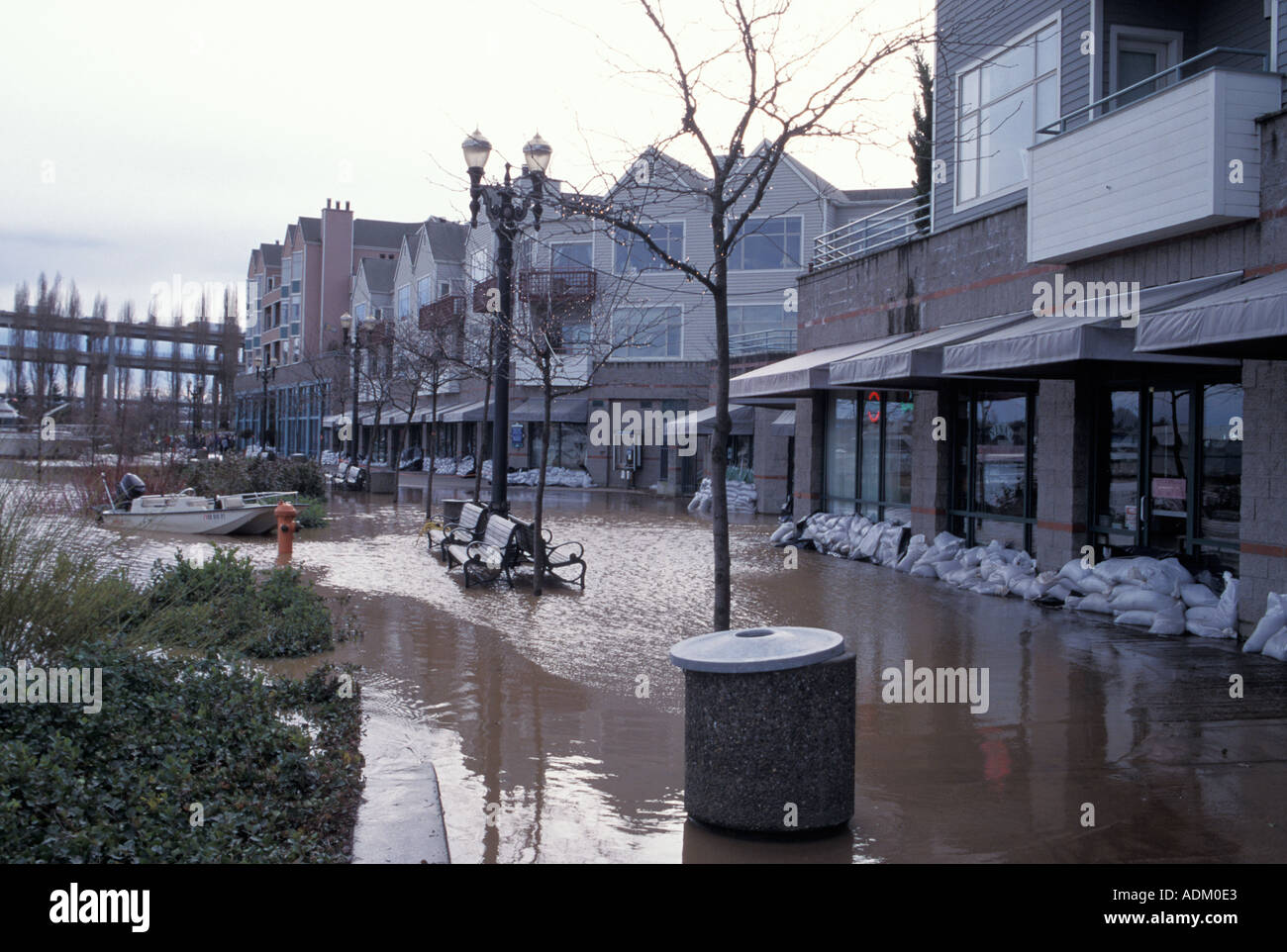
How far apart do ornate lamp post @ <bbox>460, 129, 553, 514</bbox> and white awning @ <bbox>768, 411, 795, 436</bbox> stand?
1205 cm

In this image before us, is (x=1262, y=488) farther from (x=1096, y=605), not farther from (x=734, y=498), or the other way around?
(x=734, y=498)

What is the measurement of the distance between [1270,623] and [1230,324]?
2.85m

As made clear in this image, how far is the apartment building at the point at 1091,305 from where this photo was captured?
10.5 metres

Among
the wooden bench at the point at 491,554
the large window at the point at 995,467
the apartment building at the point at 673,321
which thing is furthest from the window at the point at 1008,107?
the apartment building at the point at 673,321

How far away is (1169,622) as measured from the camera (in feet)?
35.9

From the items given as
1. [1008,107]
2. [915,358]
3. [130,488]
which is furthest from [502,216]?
[130,488]

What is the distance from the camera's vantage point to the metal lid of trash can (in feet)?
16.4

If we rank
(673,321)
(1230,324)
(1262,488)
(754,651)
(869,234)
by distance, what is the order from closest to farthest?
(754,651), (1230,324), (1262,488), (869,234), (673,321)

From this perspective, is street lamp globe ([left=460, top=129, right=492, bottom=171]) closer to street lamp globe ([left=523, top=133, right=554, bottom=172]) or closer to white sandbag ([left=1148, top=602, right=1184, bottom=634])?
street lamp globe ([left=523, top=133, right=554, bottom=172])

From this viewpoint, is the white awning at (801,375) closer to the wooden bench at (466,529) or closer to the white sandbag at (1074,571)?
the white sandbag at (1074,571)

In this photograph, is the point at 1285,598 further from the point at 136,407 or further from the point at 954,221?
the point at 136,407

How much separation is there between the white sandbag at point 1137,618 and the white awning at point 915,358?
361cm

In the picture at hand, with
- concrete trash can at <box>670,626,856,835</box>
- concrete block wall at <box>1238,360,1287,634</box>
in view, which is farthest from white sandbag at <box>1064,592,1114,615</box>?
concrete trash can at <box>670,626,856,835</box>

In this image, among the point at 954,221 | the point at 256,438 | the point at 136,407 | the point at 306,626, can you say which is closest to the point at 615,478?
the point at 136,407
